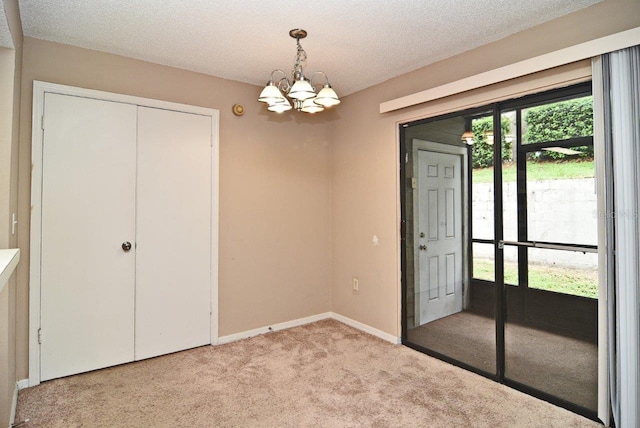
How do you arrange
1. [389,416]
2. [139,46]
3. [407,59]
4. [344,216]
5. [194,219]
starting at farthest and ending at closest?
1. [344,216]
2. [194,219]
3. [407,59]
4. [139,46]
5. [389,416]

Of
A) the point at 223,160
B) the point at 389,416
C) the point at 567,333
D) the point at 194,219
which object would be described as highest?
the point at 223,160

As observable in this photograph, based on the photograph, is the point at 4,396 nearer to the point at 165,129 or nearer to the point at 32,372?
the point at 32,372

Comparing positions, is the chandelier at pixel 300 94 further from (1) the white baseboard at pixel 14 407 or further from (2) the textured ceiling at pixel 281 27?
(1) the white baseboard at pixel 14 407

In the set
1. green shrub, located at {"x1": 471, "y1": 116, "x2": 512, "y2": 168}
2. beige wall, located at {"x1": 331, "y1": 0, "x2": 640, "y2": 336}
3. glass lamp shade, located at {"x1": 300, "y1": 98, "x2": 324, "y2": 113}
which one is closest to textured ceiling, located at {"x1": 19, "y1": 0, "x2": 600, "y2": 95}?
beige wall, located at {"x1": 331, "y1": 0, "x2": 640, "y2": 336}

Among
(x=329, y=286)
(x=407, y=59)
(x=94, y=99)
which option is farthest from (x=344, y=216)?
(x=94, y=99)

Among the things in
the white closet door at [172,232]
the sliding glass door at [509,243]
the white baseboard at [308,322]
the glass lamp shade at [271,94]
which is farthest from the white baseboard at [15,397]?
the sliding glass door at [509,243]

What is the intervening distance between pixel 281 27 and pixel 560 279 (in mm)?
2579

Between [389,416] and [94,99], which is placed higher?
[94,99]

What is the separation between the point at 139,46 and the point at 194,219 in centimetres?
148

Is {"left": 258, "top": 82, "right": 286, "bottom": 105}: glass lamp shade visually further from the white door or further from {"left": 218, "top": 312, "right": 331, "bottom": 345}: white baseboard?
{"left": 218, "top": 312, "right": 331, "bottom": 345}: white baseboard

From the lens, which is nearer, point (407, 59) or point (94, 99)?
point (94, 99)

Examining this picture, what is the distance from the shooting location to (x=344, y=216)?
419cm

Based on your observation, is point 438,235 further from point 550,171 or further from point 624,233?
point 624,233

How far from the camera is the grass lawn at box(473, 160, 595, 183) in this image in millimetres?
2374
